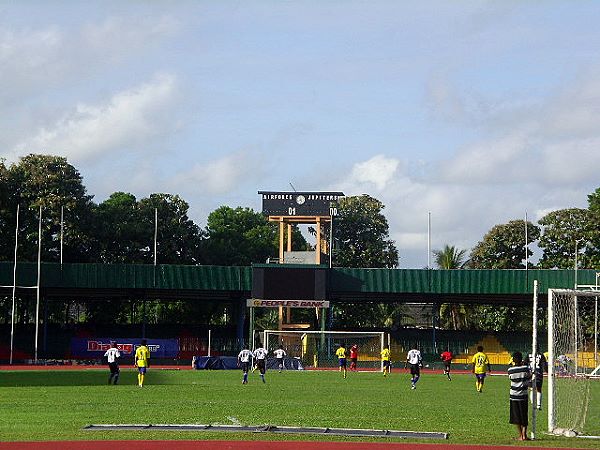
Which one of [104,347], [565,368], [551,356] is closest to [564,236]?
[104,347]

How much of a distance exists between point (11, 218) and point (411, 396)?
5731cm

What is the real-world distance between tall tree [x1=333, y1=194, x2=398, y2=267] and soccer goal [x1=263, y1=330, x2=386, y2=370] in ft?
114

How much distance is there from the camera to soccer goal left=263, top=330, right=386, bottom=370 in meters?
72.0

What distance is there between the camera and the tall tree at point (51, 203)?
88.9 metres

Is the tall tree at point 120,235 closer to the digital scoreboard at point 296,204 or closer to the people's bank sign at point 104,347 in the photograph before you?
the digital scoreboard at point 296,204

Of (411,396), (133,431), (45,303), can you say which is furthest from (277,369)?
(133,431)

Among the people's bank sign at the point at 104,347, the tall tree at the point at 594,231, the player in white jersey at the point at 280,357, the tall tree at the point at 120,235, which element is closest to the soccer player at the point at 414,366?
the player in white jersey at the point at 280,357

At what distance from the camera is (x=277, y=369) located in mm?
64750

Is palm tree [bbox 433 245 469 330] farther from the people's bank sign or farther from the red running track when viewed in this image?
the red running track

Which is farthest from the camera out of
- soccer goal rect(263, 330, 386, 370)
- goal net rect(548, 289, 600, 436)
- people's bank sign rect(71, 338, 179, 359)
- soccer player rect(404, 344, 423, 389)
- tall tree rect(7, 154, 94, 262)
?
tall tree rect(7, 154, 94, 262)

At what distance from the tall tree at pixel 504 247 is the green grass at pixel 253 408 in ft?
172

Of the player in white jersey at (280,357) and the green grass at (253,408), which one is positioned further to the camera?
the player in white jersey at (280,357)

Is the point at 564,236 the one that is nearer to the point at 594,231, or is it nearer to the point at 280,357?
the point at 594,231

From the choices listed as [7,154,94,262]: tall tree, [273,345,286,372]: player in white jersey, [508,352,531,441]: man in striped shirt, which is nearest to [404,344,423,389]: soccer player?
[273,345,286,372]: player in white jersey
